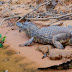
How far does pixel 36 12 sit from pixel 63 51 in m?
3.97

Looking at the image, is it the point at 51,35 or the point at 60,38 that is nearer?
the point at 60,38

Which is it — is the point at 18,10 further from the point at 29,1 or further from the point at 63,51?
the point at 63,51

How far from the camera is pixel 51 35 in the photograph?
4.36 meters

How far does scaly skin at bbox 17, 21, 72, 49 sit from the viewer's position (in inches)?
162

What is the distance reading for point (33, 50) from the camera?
4.20 metres

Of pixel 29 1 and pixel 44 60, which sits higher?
pixel 29 1

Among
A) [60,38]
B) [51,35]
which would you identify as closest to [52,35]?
[51,35]

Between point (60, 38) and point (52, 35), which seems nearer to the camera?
point (60, 38)

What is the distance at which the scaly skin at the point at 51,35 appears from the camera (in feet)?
13.5

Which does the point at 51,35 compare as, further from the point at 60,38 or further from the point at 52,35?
the point at 60,38

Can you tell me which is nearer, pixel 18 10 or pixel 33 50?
pixel 33 50

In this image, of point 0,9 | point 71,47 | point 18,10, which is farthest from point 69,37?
point 0,9

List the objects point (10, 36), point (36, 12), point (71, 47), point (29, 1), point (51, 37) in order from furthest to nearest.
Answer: point (29, 1) → point (36, 12) → point (10, 36) → point (51, 37) → point (71, 47)

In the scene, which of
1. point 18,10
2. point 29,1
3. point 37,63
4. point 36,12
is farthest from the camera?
point 29,1
